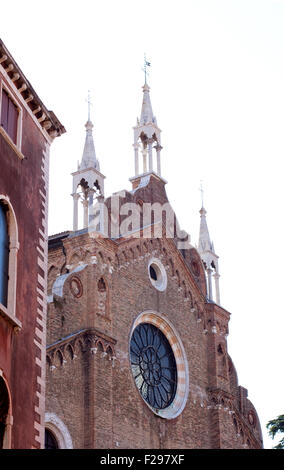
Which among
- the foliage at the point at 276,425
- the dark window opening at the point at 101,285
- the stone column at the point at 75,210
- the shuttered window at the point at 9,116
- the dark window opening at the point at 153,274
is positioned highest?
the stone column at the point at 75,210

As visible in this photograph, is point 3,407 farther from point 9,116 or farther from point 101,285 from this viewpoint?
point 101,285

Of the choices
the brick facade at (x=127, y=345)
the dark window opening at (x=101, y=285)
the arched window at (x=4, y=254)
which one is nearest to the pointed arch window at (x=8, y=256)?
the arched window at (x=4, y=254)

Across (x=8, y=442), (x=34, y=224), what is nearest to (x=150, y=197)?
(x=34, y=224)

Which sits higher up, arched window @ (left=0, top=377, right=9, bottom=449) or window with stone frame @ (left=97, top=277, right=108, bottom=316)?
window with stone frame @ (left=97, top=277, right=108, bottom=316)

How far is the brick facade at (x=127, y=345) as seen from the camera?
97.7 ft

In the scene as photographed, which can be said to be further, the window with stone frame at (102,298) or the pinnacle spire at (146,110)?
the pinnacle spire at (146,110)

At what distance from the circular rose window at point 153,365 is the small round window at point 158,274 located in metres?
1.64

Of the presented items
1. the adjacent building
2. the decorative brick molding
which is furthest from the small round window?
the adjacent building

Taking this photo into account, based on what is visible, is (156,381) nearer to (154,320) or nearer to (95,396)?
(154,320)

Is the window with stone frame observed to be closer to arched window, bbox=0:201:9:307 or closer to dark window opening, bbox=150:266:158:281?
dark window opening, bbox=150:266:158:281

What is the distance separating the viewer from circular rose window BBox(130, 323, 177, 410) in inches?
1307

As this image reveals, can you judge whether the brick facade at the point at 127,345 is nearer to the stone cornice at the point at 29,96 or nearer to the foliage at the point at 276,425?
the foliage at the point at 276,425

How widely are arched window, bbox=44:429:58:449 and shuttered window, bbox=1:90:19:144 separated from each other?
34.4 feet
